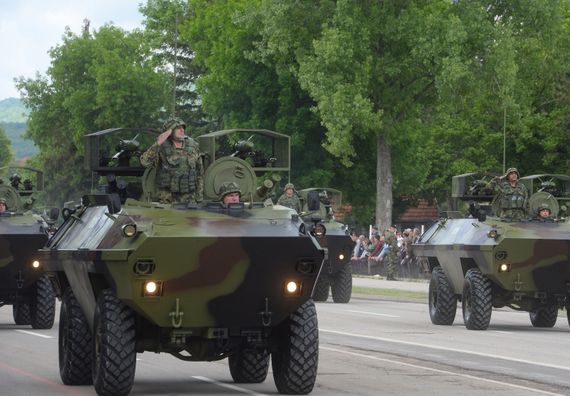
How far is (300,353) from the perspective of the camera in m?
15.2

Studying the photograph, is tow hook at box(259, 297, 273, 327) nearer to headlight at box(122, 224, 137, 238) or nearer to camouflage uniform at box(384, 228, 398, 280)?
headlight at box(122, 224, 137, 238)

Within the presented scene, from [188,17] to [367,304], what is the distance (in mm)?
52830

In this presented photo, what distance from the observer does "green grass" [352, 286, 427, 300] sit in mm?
40681

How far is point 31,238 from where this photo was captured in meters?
25.7

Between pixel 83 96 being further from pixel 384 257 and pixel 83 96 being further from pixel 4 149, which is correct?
pixel 4 149

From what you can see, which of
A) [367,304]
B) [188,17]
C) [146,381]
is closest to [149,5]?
[188,17]

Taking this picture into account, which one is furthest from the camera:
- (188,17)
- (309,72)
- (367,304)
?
(188,17)

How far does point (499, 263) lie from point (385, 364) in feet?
22.6

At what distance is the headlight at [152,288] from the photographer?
48.8ft

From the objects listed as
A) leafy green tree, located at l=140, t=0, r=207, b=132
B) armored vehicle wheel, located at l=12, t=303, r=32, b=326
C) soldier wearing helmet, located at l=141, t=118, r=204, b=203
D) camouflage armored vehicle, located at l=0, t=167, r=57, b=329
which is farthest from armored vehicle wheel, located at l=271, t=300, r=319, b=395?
leafy green tree, located at l=140, t=0, r=207, b=132

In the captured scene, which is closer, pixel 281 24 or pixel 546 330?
pixel 546 330

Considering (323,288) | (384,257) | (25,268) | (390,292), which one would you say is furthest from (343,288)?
(384,257)

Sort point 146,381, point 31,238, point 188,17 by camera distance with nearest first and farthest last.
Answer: point 146,381, point 31,238, point 188,17

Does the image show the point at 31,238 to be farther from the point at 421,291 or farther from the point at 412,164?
the point at 412,164
